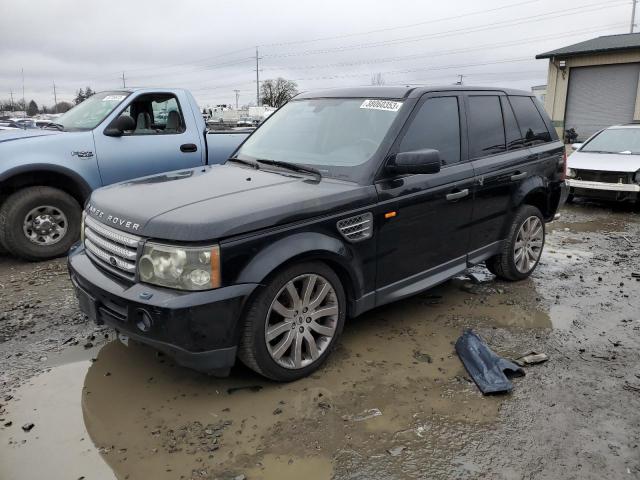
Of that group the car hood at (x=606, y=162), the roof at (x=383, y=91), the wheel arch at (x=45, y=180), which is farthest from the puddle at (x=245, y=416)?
the car hood at (x=606, y=162)

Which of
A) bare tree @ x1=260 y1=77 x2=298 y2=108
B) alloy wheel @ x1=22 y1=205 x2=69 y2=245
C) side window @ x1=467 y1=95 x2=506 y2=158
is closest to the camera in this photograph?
side window @ x1=467 y1=95 x2=506 y2=158

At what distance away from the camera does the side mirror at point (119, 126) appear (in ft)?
20.5

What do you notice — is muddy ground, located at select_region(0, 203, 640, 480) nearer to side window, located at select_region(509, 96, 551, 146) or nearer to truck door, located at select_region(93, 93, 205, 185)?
side window, located at select_region(509, 96, 551, 146)

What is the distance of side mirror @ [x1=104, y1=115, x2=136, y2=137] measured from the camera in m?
6.25

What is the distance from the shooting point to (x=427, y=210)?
400 cm

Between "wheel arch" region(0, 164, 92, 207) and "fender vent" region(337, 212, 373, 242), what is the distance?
3.89m

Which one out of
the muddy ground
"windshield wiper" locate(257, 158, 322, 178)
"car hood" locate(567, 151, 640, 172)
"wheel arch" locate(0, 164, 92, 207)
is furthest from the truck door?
"car hood" locate(567, 151, 640, 172)

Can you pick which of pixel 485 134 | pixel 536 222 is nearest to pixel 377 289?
pixel 485 134

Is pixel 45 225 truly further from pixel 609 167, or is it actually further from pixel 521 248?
pixel 609 167

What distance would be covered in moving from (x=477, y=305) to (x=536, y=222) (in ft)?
4.27

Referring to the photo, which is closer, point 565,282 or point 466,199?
point 466,199

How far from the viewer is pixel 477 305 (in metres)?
4.86

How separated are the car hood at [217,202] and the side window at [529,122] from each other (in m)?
2.44

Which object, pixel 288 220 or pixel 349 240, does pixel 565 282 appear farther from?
pixel 288 220
